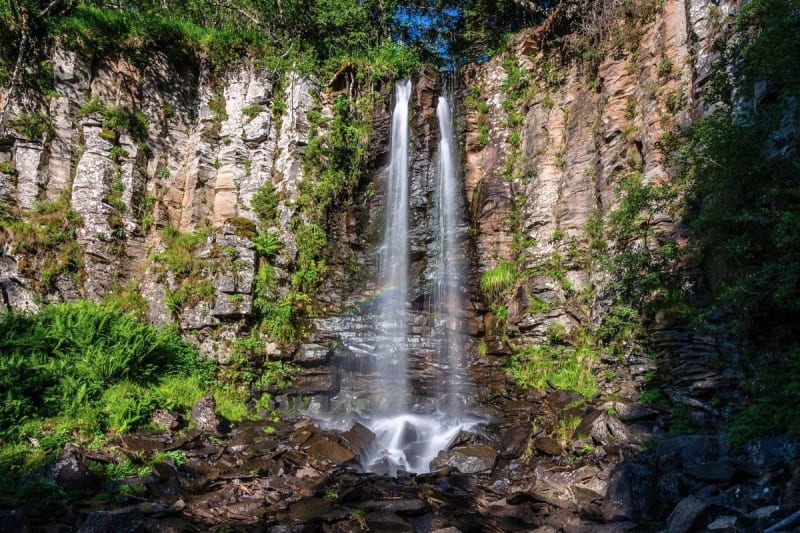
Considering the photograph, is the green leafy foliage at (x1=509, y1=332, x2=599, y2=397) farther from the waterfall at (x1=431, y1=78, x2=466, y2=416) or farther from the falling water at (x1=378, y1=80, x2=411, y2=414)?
the falling water at (x1=378, y1=80, x2=411, y2=414)

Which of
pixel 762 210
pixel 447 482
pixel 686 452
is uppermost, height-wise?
pixel 762 210

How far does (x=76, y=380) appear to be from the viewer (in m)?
8.16

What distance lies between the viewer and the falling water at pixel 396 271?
11.5 meters

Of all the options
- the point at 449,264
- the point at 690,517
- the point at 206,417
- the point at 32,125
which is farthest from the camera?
the point at 449,264

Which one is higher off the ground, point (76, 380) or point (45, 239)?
point (45, 239)

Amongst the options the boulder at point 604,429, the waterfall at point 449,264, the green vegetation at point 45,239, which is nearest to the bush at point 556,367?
the waterfall at point 449,264

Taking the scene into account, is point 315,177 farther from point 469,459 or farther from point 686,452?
point 686,452

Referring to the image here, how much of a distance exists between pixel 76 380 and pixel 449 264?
359 inches

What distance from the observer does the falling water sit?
1147cm

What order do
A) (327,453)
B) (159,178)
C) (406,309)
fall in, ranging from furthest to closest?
(159,178) → (406,309) → (327,453)

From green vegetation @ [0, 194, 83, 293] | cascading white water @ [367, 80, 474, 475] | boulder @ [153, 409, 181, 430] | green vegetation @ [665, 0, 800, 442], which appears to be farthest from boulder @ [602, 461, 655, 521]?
green vegetation @ [0, 194, 83, 293]

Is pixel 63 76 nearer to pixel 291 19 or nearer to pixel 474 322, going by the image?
pixel 291 19

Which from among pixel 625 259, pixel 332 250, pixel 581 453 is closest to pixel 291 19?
pixel 332 250

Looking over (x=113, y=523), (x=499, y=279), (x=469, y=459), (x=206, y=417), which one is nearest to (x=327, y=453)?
(x=469, y=459)
